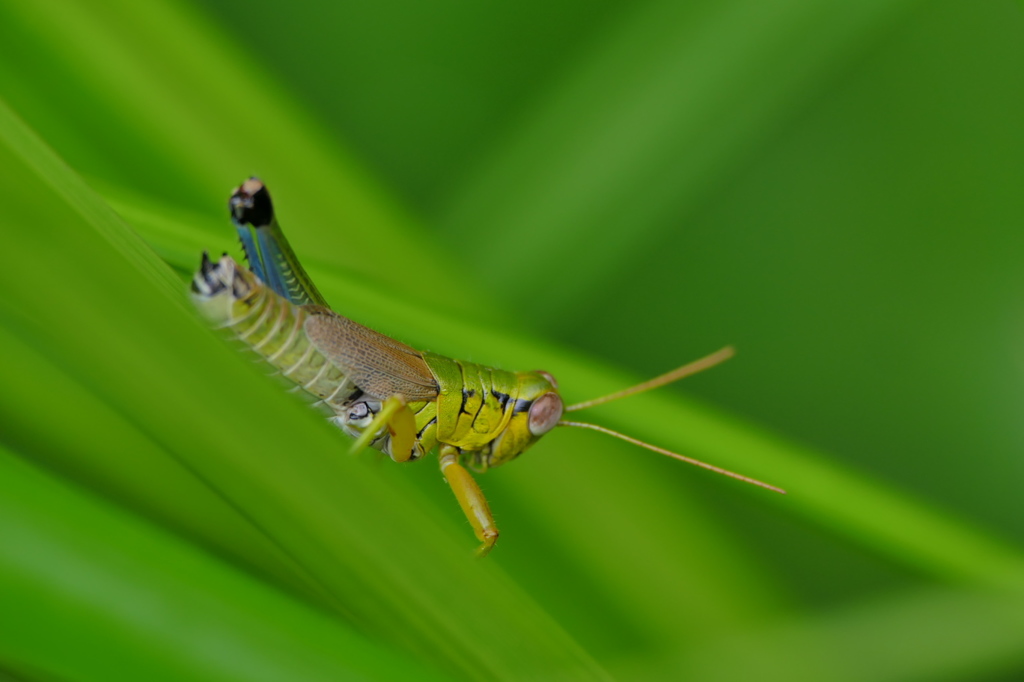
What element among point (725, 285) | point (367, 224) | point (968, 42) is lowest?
point (367, 224)

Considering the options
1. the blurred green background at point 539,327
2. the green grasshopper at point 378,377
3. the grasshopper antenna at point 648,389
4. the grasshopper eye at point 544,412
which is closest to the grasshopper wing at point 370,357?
the green grasshopper at point 378,377

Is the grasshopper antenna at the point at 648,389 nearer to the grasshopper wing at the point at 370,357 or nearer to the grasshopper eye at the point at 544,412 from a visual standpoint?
the grasshopper eye at the point at 544,412

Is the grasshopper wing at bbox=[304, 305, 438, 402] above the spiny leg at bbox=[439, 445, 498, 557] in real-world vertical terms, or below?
above

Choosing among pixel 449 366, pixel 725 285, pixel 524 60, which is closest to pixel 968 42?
pixel 725 285

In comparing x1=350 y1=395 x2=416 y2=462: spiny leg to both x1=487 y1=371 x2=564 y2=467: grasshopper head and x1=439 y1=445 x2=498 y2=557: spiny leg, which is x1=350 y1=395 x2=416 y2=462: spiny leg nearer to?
x1=439 y1=445 x2=498 y2=557: spiny leg

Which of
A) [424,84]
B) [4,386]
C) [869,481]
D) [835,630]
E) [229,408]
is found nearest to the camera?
[229,408]

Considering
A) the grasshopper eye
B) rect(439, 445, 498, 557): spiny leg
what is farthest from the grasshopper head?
rect(439, 445, 498, 557): spiny leg

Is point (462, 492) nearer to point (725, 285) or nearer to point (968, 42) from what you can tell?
point (725, 285)
